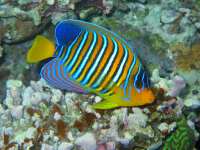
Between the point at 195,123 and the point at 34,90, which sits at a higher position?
the point at 34,90

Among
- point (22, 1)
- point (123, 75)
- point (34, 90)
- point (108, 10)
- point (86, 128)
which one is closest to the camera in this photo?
point (123, 75)

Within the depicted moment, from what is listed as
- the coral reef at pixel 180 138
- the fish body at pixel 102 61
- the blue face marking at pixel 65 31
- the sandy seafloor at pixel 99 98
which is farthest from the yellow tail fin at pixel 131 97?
the coral reef at pixel 180 138

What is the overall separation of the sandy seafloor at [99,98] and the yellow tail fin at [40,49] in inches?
26.6

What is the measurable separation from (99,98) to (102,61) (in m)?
0.62

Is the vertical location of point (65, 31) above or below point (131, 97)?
above

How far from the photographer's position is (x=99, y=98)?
9.72 ft

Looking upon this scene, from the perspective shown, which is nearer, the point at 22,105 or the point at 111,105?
the point at 111,105

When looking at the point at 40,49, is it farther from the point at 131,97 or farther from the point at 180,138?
the point at 180,138

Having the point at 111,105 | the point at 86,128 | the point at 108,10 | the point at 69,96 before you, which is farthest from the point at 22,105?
the point at 108,10

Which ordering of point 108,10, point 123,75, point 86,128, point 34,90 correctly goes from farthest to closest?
1. point 108,10
2. point 34,90
3. point 86,128
4. point 123,75

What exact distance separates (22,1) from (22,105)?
4.41 feet

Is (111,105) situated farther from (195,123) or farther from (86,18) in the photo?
(86,18)

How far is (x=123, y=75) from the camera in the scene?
7.94 ft

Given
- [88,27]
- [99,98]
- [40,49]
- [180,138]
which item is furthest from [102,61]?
[180,138]
